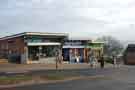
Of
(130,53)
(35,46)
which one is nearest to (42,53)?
(35,46)

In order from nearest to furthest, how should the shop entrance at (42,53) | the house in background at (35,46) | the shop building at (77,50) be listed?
the house in background at (35,46) < the shop entrance at (42,53) < the shop building at (77,50)

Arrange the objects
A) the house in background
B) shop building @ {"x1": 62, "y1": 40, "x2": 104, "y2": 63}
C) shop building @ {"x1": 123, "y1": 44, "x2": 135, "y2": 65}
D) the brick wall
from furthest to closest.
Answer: shop building @ {"x1": 62, "y1": 40, "x2": 104, "y2": 63} < shop building @ {"x1": 123, "y1": 44, "x2": 135, "y2": 65} < the brick wall < the house in background

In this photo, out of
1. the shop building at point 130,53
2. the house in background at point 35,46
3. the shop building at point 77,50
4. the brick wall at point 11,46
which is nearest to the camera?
the house in background at point 35,46

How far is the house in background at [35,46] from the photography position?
4966 cm

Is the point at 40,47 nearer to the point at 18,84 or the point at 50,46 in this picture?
the point at 50,46

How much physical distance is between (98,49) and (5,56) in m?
17.9

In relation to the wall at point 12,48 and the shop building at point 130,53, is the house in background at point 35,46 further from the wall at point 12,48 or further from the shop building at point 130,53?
the shop building at point 130,53

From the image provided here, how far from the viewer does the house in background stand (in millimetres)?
49656

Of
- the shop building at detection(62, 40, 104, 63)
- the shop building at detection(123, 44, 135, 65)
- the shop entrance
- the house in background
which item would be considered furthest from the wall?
the shop building at detection(123, 44, 135, 65)

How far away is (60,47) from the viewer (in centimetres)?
5300

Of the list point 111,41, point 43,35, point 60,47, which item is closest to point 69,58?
point 60,47

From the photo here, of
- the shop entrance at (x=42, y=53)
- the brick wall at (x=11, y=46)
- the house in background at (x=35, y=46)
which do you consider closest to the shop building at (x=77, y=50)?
the house in background at (x=35, y=46)

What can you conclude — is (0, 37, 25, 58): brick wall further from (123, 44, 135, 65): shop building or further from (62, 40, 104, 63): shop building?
(123, 44, 135, 65): shop building

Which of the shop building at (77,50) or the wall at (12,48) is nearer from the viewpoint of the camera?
the wall at (12,48)
